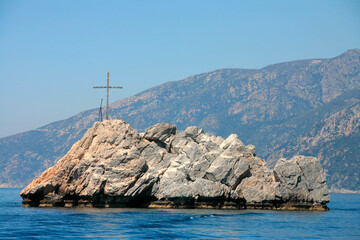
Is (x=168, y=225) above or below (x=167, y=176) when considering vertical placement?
below

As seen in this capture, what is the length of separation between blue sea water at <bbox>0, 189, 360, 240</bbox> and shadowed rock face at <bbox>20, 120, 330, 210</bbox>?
3942mm

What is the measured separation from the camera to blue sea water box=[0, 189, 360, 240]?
5906cm

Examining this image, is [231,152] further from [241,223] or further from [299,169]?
[241,223]

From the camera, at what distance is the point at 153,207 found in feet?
298

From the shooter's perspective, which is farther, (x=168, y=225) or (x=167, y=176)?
(x=167, y=176)

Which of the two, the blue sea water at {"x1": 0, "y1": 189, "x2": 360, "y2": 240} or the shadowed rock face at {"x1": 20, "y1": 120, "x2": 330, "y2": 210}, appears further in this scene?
the shadowed rock face at {"x1": 20, "y1": 120, "x2": 330, "y2": 210}

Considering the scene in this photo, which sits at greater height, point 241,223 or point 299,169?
point 299,169

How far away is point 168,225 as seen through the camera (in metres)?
67.1

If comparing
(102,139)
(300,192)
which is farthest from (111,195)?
(300,192)

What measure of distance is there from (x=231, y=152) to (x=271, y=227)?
2754 centimetres

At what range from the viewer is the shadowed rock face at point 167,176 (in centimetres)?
8831

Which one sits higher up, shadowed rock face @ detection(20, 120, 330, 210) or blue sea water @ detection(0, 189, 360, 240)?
shadowed rock face @ detection(20, 120, 330, 210)

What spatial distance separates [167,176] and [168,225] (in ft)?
76.9

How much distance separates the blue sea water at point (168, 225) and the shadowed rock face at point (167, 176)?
3942mm
